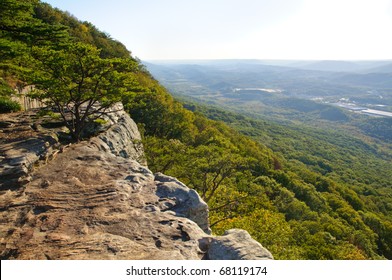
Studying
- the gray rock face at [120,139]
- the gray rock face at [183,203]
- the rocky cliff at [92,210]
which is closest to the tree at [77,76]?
the gray rock face at [120,139]

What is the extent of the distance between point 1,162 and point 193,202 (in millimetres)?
A: 10509

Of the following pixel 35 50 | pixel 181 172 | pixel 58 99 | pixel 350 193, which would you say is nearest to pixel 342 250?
pixel 181 172

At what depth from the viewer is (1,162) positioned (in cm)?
1524

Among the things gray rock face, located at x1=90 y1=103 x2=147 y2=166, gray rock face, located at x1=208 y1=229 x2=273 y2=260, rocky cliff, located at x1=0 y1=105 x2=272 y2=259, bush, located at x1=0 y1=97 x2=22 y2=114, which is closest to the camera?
rocky cliff, located at x1=0 y1=105 x2=272 y2=259

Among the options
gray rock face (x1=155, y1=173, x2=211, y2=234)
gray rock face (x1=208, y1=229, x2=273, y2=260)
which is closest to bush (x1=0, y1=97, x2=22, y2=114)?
gray rock face (x1=155, y1=173, x2=211, y2=234)

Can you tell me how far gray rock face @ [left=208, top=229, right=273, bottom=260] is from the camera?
11.5 m

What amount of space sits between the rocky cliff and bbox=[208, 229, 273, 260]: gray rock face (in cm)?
4

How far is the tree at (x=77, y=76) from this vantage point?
18828 mm

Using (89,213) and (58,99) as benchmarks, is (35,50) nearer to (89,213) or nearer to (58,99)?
(58,99)

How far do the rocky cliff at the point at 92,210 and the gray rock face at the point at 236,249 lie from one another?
42 mm

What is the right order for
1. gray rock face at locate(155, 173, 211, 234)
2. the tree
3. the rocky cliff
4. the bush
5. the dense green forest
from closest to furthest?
the rocky cliff, gray rock face at locate(155, 173, 211, 234), the tree, the dense green forest, the bush

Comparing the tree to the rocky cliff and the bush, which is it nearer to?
the rocky cliff

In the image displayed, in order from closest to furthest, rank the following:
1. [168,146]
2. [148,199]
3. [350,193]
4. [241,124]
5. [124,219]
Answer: [124,219] < [148,199] < [168,146] < [350,193] < [241,124]

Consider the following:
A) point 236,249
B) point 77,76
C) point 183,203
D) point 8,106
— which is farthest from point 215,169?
point 8,106
